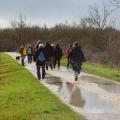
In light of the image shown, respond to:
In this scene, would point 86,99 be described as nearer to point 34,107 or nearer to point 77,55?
point 34,107

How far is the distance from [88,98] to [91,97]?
34 cm

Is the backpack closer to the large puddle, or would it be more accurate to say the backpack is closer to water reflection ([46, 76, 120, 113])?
the large puddle

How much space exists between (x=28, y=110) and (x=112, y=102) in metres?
2.99

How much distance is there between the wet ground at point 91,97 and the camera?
46.6 ft

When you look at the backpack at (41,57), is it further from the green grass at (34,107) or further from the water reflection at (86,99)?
the green grass at (34,107)

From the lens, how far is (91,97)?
17875 mm

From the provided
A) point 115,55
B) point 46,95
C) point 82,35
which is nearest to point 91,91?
point 46,95

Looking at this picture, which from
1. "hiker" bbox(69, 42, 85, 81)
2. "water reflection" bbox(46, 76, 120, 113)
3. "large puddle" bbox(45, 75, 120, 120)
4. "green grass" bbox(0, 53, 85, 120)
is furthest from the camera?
"hiker" bbox(69, 42, 85, 81)

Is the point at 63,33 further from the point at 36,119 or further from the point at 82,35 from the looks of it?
the point at 36,119

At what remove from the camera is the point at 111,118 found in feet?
43.8

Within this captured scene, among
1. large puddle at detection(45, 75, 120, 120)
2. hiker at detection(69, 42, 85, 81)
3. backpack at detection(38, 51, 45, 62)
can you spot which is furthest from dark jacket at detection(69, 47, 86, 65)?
large puddle at detection(45, 75, 120, 120)

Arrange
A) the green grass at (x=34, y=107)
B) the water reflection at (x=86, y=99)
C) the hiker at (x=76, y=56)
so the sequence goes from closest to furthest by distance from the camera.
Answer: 1. the green grass at (x=34, y=107)
2. the water reflection at (x=86, y=99)
3. the hiker at (x=76, y=56)

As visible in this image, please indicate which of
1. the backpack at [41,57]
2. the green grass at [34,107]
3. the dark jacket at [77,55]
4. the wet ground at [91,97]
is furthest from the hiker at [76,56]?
the green grass at [34,107]

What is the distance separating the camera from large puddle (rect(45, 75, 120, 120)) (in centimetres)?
1486
